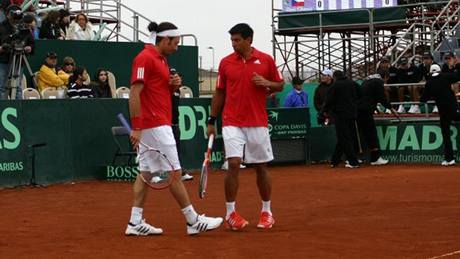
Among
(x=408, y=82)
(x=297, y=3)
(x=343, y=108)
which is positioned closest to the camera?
(x=343, y=108)

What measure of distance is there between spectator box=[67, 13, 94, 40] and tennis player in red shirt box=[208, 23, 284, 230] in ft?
41.9

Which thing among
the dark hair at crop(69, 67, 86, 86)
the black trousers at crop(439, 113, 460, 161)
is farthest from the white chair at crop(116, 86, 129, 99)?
the black trousers at crop(439, 113, 460, 161)

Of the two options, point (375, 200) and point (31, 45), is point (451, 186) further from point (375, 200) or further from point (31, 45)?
point (31, 45)

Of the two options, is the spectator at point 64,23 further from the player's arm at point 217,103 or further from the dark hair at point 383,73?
the player's arm at point 217,103

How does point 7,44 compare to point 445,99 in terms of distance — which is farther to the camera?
point 445,99

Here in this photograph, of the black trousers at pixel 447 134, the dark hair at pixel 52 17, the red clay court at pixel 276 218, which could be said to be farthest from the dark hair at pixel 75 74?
the black trousers at pixel 447 134

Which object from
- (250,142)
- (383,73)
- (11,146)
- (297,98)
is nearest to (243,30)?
(250,142)

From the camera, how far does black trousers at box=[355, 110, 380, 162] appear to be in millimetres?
21641

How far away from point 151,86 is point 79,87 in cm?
898

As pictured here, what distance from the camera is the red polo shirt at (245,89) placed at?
10.5 metres

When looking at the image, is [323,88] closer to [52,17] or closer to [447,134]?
[447,134]

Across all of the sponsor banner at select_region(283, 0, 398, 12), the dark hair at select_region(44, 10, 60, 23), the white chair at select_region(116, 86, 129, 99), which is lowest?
the white chair at select_region(116, 86, 129, 99)

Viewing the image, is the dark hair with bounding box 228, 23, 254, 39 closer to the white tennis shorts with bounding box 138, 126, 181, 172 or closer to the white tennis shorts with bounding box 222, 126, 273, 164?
the white tennis shorts with bounding box 222, 126, 273, 164

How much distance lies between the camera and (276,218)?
1160 cm
